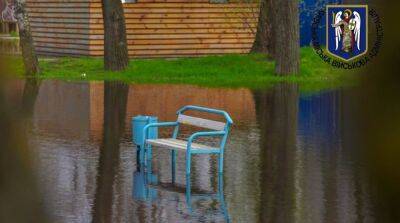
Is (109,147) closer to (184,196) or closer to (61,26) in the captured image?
(184,196)

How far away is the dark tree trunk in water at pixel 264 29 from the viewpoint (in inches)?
1175

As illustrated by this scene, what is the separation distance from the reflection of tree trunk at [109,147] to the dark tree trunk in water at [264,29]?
316 inches

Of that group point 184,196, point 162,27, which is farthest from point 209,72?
point 184,196

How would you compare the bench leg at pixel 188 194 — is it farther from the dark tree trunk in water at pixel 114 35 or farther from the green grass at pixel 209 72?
the dark tree trunk in water at pixel 114 35

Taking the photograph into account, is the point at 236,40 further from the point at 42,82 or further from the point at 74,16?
the point at 42,82

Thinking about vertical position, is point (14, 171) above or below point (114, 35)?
below

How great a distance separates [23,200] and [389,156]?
185 inches

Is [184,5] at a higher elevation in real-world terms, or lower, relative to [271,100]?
higher

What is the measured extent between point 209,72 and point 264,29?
16.6 feet

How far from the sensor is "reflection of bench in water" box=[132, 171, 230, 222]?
820 cm

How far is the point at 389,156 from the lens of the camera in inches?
82.8

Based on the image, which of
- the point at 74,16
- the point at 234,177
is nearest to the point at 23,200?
the point at 234,177

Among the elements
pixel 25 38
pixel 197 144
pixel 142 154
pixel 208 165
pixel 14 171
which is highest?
pixel 25 38

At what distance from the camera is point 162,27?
33.6 metres
